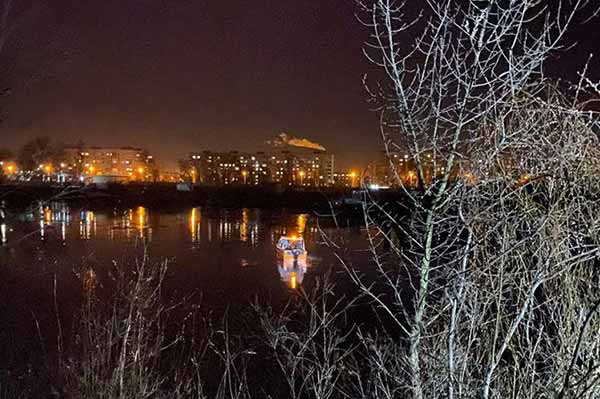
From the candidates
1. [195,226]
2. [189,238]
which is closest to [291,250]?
[189,238]

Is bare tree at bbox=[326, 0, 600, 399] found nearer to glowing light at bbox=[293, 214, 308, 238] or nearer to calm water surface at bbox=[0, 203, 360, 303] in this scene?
calm water surface at bbox=[0, 203, 360, 303]

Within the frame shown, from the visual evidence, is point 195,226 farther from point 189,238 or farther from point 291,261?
point 291,261

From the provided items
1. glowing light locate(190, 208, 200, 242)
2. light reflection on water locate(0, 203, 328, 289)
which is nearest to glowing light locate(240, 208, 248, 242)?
light reflection on water locate(0, 203, 328, 289)

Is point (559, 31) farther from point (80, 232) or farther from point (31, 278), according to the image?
point (80, 232)

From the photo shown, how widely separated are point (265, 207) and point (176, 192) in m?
14.9

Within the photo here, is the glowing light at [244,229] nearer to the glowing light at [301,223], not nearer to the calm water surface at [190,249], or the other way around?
the calm water surface at [190,249]

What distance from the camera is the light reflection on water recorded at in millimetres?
25781

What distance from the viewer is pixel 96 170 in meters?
108

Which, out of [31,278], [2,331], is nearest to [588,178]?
[2,331]

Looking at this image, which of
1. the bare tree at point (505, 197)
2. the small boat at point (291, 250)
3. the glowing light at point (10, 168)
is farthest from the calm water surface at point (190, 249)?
the bare tree at point (505, 197)

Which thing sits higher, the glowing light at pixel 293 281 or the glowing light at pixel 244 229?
the glowing light at pixel 244 229

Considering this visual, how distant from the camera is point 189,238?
36156 millimetres

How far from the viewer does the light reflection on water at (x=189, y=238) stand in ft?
84.6

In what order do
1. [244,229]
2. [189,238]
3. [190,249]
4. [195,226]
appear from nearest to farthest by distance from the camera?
[190,249] < [189,238] < [244,229] < [195,226]
